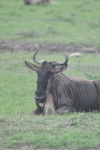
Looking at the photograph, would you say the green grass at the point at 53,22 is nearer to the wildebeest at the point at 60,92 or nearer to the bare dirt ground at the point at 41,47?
the bare dirt ground at the point at 41,47

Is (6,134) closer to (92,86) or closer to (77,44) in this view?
(92,86)

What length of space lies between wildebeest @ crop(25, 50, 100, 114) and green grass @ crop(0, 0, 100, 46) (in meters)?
8.41

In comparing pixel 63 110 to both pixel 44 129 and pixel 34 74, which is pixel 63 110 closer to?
pixel 44 129

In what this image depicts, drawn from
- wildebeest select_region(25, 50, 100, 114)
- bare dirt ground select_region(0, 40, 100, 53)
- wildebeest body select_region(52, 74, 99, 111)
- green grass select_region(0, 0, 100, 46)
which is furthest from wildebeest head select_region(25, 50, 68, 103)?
green grass select_region(0, 0, 100, 46)

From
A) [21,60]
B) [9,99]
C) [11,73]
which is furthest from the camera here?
[21,60]

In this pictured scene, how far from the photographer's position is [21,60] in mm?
12961

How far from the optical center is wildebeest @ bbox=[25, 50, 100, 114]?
6712 millimetres

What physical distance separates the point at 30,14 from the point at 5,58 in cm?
926

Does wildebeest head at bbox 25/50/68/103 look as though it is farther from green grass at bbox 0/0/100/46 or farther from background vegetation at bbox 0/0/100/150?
green grass at bbox 0/0/100/46

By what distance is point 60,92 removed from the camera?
7.19 metres

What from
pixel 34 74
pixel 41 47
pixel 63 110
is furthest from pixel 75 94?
pixel 41 47

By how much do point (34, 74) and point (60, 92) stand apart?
410cm

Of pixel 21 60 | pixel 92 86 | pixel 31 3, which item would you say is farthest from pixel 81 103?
pixel 31 3

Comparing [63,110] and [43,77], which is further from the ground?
[43,77]
